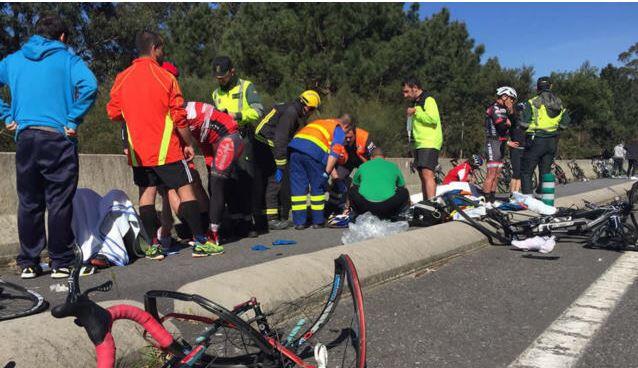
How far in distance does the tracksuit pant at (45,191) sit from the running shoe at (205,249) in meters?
1.20

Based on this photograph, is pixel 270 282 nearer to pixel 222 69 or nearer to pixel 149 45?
pixel 149 45

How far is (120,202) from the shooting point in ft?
→ 18.4

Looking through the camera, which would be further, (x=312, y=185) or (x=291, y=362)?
(x=312, y=185)

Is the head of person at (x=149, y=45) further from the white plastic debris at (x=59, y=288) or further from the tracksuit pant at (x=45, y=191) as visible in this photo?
the white plastic debris at (x=59, y=288)

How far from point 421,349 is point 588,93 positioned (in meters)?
59.5

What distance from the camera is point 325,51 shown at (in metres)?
26.9

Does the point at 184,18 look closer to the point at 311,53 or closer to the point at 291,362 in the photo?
the point at 311,53

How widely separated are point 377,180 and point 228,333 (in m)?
5.31

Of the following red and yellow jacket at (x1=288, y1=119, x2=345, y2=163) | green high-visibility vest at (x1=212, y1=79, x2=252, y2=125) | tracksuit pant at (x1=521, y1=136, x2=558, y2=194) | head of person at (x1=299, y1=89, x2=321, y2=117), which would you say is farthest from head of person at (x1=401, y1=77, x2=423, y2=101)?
tracksuit pant at (x1=521, y1=136, x2=558, y2=194)

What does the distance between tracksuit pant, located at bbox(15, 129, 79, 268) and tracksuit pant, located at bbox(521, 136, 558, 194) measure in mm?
7580

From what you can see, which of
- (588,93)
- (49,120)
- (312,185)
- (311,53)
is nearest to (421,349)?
(49,120)

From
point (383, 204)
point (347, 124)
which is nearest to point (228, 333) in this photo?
point (383, 204)

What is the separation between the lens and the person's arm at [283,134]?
7.70 meters

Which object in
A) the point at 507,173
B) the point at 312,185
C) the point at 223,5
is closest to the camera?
the point at 312,185
